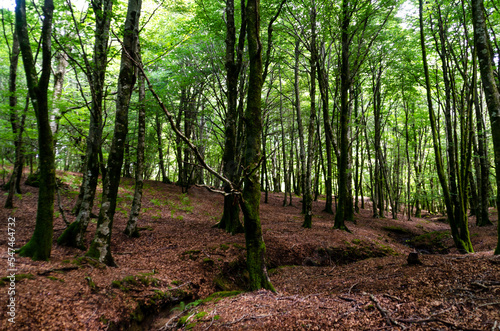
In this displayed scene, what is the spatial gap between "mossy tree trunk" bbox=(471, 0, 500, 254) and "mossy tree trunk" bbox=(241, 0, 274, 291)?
433cm

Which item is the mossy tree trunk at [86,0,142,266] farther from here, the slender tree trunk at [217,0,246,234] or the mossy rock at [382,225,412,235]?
Result: the mossy rock at [382,225,412,235]

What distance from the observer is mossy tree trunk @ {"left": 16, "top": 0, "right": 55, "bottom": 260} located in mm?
4426

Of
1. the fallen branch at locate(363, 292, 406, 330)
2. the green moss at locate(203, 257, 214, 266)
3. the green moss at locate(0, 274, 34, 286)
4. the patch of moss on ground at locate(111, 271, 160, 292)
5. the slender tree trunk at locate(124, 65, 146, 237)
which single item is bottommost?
the green moss at locate(203, 257, 214, 266)

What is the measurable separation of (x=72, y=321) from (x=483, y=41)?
8.73 m

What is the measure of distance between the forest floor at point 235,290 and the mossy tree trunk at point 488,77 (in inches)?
84.1

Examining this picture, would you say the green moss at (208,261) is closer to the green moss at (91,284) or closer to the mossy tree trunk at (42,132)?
the green moss at (91,284)

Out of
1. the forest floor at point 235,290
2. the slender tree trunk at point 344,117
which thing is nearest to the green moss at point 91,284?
the forest floor at point 235,290

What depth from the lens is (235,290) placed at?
5.18 metres

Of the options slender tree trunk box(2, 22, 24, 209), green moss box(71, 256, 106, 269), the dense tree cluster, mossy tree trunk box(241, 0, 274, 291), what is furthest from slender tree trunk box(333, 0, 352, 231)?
slender tree trunk box(2, 22, 24, 209)

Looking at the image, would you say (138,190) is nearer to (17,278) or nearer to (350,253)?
(17,278)

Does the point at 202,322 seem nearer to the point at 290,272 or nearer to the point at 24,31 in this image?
the point at 290,272

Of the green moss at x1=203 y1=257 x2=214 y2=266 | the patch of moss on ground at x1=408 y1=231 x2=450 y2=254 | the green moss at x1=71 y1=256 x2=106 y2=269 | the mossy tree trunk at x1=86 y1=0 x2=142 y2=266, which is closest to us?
the green moss at x1=71 y1=256 x2=106 y2=269

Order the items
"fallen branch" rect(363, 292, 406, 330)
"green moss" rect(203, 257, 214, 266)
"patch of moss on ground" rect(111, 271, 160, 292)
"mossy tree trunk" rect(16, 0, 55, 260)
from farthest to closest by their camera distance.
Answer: "green moss" rect(203, 257, 214, 266) → "mossy tree trunk" rect(16, 0, 55, 260) → "patch of moss on ground" rect(111, 271, 160, 292) → "fallen branch" rect(363, 292, 406, 330)

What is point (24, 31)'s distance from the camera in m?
4.46
